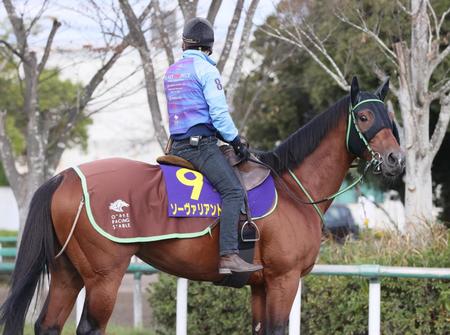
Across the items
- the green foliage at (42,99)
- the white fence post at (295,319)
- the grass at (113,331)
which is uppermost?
the green foliage at (42,99)

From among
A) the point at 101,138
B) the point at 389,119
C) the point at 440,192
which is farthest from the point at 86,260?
the point at 101,138

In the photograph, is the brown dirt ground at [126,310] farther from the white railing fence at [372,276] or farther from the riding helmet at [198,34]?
the riding helmet at [198,34]

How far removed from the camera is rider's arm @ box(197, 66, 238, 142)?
599 centimetres

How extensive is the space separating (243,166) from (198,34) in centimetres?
106

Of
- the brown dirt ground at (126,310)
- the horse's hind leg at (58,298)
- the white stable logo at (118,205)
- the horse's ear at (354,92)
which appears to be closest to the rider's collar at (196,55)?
the horse's ear at (354,92)

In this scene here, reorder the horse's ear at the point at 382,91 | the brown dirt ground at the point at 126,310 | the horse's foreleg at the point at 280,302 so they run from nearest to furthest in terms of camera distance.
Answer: the horse's foreleg at the point at 280,302
the horse's ear at the point at 382,91
the brown dirt ground at the point at 126,310

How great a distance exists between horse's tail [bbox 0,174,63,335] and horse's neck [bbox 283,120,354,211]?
6.23ft

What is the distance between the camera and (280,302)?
611 centimetres

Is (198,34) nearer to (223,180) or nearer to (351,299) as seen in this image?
(223,180)

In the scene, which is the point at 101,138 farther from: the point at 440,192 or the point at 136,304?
the point at 136,304

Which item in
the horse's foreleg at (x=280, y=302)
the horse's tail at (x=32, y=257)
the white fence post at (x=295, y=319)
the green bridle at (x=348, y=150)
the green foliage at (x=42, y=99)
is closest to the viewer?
the horse's tail at (x=32, y=257)

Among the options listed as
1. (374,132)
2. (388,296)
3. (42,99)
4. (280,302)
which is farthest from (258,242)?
(42,99)

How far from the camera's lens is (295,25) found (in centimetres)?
1106

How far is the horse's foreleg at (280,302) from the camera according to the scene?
6.11 meters
